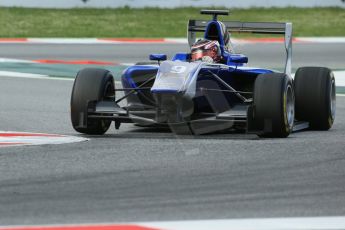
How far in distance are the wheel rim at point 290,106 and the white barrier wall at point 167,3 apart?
700 inches

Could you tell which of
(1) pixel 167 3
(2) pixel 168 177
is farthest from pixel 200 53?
(1) pixel 167 3

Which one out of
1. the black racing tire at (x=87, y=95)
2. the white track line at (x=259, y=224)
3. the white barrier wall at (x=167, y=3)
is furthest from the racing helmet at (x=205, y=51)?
the white barrier wall at (x=167, y=3)

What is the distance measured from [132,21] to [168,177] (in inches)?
825

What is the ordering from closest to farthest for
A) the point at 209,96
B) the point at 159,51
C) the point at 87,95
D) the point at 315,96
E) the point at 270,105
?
the point at 270,105, the point at 87,95, the point at 209,96, the point at 315,96, the point at 159,51

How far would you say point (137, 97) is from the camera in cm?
1146

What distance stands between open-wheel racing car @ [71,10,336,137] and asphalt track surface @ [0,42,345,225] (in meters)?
0.18

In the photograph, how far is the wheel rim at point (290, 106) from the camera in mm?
10805

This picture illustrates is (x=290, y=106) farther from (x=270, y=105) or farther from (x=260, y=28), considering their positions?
(x=260, y=28)

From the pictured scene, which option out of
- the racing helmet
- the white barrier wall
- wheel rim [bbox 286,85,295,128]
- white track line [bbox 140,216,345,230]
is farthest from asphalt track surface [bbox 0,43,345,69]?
white track line [bbox 140,216,345,230]

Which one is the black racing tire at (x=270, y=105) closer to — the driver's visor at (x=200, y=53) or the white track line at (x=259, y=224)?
the driver's visor at (x=200, y=53)

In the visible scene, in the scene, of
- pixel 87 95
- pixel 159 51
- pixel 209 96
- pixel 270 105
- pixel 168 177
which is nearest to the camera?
pixel 168 177

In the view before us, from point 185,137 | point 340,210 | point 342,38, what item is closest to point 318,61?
point 342,38

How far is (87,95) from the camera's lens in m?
10.8

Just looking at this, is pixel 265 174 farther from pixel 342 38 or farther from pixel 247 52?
pixel 342 38
